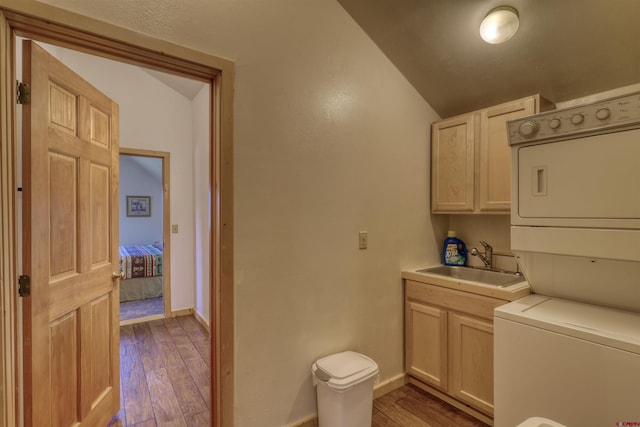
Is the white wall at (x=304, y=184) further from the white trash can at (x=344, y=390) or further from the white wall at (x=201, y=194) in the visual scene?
the white wall at (x=201, y=194)

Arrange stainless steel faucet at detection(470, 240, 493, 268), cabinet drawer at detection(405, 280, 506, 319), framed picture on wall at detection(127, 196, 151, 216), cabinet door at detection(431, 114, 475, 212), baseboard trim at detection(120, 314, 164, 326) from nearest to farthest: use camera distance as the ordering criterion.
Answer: cabinet drawer at detection(405, 280, 506, 319), cabinet door at detection(431, 114, 475, 212), stainless steel faucet at detection(470, 240, 493, 268), baseboard trim at detection(120, 314, 164, 326), framed picture on wall at detection(127, 196, 151, 216)

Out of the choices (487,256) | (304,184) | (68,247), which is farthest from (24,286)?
A: (487,256)

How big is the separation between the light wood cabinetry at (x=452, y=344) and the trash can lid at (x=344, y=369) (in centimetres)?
61

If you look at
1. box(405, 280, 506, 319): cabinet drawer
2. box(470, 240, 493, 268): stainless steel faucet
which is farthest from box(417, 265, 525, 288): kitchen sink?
box(405, 280, 506, 319): cabinet drawer

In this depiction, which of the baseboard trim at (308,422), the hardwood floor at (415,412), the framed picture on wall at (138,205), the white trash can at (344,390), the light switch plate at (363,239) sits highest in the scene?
the framed picture on wall at (138,205)

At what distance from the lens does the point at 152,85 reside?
3.61 meters

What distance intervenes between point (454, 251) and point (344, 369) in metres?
1.43

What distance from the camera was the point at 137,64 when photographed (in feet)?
4.39

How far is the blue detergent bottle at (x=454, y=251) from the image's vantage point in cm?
251

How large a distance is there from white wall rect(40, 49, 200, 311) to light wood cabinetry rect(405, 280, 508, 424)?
2905mm

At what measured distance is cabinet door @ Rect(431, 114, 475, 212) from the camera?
2219 mm

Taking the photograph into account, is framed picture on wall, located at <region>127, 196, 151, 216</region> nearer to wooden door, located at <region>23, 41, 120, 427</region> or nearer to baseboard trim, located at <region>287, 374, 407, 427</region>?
wooden door, located at <region>23, 41, 120, 427</region>

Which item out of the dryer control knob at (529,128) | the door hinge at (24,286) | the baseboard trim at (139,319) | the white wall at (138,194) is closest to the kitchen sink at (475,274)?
the dryer control knob at (529,128)

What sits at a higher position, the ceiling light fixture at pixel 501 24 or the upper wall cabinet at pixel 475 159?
the ceiling light fixture at pixel 501 24
